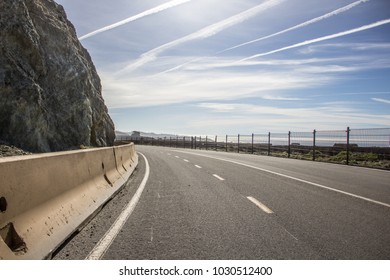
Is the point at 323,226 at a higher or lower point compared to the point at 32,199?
lower

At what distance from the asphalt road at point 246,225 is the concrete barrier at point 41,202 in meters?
0.27

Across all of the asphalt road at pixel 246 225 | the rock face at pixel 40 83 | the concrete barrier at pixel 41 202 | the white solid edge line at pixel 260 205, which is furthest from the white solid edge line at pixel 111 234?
the rock face at pixel 40 83

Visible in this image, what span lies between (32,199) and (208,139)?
5706cm

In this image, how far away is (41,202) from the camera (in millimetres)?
4781

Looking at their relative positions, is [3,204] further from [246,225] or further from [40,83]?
[40,83]

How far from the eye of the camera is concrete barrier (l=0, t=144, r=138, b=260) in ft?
13.0

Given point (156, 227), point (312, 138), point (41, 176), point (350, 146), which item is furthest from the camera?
point (312, 138)

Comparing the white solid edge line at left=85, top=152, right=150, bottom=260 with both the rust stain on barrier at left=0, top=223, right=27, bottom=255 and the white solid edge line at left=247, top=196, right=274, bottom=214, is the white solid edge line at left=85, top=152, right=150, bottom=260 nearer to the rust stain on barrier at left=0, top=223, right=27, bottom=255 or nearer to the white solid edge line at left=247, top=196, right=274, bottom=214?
the rust stain on barrier at left=0, top=223, right=27, bottom=255

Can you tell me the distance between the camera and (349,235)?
5.58m

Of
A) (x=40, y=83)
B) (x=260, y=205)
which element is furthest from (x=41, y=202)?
(x=40, y=83)

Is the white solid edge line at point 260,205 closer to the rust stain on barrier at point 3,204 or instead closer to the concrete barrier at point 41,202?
the concrete barrier at point 41,202

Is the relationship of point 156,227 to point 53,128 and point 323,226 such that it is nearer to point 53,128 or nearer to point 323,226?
point 323,226
